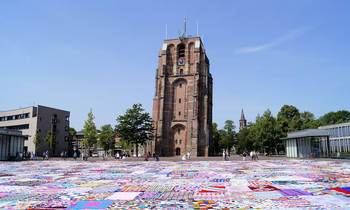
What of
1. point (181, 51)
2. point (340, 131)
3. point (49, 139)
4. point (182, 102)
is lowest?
point (49, 139)

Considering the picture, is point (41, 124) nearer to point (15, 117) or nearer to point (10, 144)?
point (15, 117)

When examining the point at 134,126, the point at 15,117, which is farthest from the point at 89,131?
the point at 15,117

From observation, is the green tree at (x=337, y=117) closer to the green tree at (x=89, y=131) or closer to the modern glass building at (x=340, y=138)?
the modern glass building at (x=340, y=138)

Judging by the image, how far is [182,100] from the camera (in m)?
62.5

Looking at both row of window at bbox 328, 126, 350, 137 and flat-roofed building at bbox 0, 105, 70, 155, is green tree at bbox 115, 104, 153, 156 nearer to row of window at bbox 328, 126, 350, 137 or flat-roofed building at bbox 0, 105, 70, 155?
flat-roofed building at bbox 0, 105, 70, 155

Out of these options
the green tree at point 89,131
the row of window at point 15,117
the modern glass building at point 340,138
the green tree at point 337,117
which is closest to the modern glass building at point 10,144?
the green tree at point 89,131

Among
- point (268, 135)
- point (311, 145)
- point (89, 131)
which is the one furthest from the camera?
point (268, 135)

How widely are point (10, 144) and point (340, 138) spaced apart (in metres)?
63.9

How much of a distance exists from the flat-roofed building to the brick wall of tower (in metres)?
26.5

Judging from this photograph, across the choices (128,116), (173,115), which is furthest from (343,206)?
(173,115)

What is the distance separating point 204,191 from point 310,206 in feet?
12.7

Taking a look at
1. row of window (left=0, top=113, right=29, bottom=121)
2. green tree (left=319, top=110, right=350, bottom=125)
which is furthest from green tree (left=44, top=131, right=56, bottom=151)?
green tree (left=319, top=110, right=350, bottom=125)

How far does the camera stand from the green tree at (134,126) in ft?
182

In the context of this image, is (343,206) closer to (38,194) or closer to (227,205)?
(227,205)
